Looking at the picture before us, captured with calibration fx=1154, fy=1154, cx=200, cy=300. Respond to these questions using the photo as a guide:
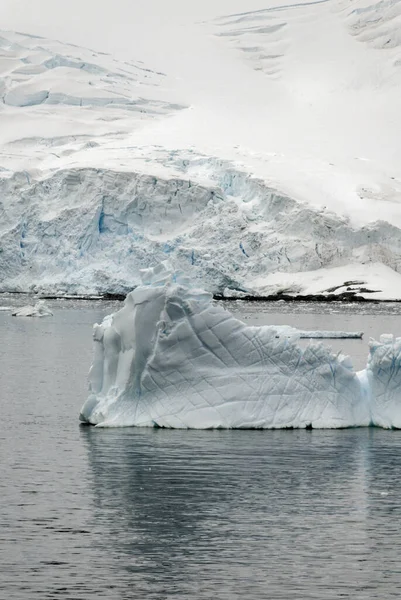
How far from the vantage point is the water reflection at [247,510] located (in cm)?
1023

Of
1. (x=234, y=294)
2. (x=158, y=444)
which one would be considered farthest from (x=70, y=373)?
(x=234, y=294)

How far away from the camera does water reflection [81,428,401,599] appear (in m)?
10.2

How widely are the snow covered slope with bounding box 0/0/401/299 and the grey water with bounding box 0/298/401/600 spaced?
1718 inches

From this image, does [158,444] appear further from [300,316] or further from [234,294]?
[234,294]

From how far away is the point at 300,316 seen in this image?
56.5 meters

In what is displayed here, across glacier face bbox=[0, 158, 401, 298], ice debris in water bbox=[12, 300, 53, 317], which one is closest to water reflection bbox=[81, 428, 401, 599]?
ice debris in water bbox=[12, 300, 53, 317]

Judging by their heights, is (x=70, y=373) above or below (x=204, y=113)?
above

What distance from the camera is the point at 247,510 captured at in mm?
12656

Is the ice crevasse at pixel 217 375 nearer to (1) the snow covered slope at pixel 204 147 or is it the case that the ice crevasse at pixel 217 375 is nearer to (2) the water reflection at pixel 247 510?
(2) the water reflection at pixel 247 510

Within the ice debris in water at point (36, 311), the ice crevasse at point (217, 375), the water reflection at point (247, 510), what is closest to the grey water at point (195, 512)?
the water reflection at point (247, 510)

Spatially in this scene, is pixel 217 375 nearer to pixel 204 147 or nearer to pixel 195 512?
pixel 195 512

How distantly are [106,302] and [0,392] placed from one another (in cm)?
4451

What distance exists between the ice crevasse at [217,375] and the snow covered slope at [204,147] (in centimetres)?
4405

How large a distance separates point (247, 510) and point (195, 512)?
1.96 feet
